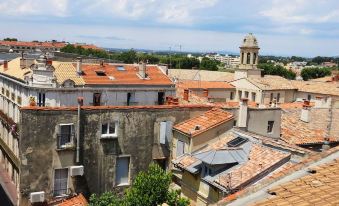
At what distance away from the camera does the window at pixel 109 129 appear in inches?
944

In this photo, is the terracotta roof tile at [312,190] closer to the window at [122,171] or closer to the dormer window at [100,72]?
the window at [122,171]

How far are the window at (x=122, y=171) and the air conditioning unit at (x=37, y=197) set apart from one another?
4.25 metres

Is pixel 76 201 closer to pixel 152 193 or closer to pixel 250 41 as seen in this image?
pixel 152 193

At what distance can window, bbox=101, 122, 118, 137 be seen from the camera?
24.0 meters

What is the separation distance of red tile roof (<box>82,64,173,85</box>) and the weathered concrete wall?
686 inches

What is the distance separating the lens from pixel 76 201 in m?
23.0

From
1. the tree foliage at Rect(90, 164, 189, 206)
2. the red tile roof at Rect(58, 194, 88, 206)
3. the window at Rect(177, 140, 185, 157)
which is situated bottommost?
the red tile roof at Rect(58, 194, 88, 206)

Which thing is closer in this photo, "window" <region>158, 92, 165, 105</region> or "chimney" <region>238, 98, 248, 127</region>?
"chimney" <region>238, 98, 248, 127</region>

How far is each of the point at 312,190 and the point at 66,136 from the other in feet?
59.6

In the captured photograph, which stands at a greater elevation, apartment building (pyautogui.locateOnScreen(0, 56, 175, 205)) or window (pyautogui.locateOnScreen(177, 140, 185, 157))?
apartment building (pyautogui.locateOnScreen(0, 56, 175, 205))

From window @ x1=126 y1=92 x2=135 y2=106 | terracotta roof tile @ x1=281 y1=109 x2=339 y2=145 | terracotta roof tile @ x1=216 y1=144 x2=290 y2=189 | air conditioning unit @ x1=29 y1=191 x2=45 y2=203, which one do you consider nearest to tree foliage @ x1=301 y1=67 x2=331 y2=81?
terracotta roof tile @ x1=281 y1=109 x2=339 y2=145

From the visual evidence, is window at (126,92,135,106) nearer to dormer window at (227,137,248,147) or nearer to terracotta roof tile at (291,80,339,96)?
dormer window at (227,137,248,147)

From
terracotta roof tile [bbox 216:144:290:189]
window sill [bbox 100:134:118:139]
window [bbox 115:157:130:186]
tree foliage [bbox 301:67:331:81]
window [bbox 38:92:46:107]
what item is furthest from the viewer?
tree foliage [bbox 301:67:331:81]

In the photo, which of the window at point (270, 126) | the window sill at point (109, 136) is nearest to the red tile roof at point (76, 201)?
the window sill at point (109, 136)
